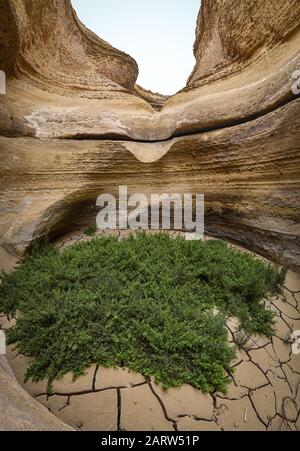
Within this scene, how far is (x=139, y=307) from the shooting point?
8.59ft

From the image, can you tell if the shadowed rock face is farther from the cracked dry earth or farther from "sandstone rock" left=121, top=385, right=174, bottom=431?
"sandstone rock" left=121, top=385, right=174, bottom=431

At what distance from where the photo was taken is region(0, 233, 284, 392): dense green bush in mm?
2281

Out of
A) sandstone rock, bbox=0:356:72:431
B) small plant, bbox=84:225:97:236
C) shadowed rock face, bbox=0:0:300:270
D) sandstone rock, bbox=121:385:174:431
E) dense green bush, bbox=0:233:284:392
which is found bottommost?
sandstone rock, bbox=121:385:174:431

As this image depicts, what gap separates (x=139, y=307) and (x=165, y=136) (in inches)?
137

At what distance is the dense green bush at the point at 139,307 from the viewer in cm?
228

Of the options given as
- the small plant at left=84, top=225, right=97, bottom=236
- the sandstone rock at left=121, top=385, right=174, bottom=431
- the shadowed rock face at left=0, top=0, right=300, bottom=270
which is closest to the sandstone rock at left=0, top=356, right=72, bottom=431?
the sandstone rock at left=121, top=385, right=174, bottom=431

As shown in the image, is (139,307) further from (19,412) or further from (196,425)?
(19,412)

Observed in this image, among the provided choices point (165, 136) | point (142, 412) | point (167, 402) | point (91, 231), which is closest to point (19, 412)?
point (142, 412)

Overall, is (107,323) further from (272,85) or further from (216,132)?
(272,85)

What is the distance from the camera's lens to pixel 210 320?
8.56 ft

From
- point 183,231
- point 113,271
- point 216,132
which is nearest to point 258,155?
point 216,132

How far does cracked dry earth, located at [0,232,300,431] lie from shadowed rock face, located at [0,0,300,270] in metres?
2.10

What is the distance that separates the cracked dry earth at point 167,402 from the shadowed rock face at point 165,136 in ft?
6.87

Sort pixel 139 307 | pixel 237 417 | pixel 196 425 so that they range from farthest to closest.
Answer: pixel 139 307 < pixel 237 417 < pixel 196 425
